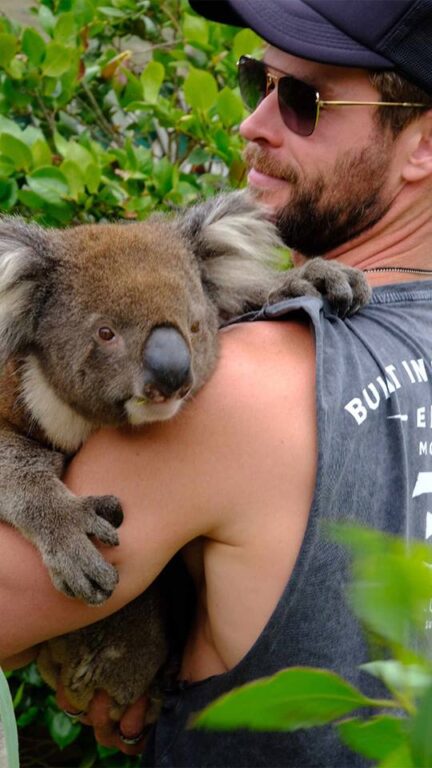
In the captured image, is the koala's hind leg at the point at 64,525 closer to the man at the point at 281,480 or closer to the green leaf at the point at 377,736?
the man at the point at 281,480

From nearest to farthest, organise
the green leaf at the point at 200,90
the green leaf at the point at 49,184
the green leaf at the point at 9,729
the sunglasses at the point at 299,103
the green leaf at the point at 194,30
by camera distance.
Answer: the green leaf at the point at 9,729, the sunglasses at the point at 299,103, the green leaf at the point at 49,184, the green leaf at the point at 200,90, the green leaf at the point at 194,30

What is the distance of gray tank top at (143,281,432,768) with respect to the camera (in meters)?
1.50

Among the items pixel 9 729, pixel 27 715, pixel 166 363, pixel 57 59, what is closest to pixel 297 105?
pixel 166 363

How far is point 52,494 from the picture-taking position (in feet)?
5.06

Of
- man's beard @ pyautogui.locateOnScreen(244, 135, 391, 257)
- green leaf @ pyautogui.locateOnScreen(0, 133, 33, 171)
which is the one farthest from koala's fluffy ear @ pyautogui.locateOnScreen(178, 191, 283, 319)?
green leaf @ pyautogui.locateOnScreen(0, 133, 33, 171)

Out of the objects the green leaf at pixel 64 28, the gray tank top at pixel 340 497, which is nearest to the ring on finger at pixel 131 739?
the gray tank top at pixel 340 497

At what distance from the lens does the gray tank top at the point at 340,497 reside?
1499 mm

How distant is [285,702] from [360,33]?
1.64 metres

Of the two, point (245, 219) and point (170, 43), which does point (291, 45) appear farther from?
point (170, 43)

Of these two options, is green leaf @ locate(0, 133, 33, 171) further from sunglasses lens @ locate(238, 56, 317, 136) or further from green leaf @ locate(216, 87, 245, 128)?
sunglasses lens @ locate(238, 56, 317, 136)

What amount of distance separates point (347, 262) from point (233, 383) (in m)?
0.59

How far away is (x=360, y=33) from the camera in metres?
1.78

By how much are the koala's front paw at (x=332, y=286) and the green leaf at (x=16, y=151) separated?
1118mm

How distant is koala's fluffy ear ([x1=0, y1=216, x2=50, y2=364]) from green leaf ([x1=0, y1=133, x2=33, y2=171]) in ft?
3.12
